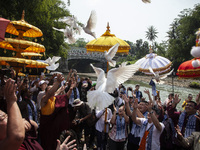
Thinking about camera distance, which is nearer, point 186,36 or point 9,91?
point 9,91

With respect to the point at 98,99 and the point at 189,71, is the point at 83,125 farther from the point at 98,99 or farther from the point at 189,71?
the point at 189,71

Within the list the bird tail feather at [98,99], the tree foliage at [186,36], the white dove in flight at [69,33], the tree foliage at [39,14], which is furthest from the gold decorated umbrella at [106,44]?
the tree foliage at [186,36]

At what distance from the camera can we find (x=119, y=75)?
2.51 metres

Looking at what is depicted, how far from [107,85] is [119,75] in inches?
11.4

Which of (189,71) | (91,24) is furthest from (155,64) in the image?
(91,24)

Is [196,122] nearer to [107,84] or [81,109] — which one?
[107,84]

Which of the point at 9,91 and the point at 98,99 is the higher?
the point at 9,91

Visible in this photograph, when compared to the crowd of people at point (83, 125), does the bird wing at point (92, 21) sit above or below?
above

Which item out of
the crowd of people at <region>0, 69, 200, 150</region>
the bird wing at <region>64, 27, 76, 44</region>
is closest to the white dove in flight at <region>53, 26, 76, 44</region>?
the bird wing at <region>64, 27, 76, 44</region>

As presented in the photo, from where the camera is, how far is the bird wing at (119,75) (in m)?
2.36

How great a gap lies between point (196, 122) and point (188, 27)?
24.2m

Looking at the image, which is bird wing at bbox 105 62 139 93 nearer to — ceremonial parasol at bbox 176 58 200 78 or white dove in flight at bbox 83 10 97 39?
white dove in flight at bbox 83 10 97 39

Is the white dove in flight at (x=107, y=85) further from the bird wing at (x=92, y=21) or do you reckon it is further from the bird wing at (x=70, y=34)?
the bird wing at (x=70, y=34)

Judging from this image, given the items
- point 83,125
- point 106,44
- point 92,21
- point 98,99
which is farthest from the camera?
point 106,44
